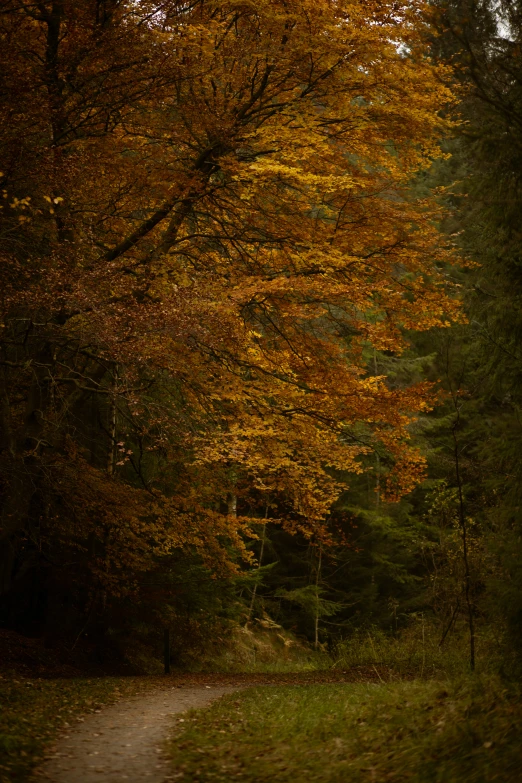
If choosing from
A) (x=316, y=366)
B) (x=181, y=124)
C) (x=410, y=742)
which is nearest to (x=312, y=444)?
(x=316, y=366)

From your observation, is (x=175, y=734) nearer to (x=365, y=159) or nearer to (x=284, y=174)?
(x=284, y=174)

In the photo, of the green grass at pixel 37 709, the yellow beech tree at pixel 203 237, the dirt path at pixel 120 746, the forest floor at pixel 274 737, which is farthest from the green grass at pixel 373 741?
the yellow beech tree at pixel 203 237

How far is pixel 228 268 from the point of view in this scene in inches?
500

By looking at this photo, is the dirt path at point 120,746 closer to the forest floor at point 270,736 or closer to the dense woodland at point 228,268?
the forest floor at point 270,736

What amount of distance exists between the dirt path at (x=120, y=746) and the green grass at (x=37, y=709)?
18cm

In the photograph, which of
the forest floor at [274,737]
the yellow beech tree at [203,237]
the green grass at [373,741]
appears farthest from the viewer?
the yellow beech tree at [203,237]

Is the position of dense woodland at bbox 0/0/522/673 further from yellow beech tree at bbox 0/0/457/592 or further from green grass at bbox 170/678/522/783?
green grass at bbox 170/678/522/783

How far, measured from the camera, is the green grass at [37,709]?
19.0 ft

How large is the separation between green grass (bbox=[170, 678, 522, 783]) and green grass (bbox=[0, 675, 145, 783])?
120 cm

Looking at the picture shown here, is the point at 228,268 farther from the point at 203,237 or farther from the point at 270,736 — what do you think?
the point at 270,736

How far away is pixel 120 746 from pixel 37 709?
1820 millimetres

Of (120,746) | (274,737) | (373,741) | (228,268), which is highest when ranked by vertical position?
(228,268)

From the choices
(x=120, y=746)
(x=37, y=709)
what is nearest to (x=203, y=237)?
(x=37, y=709)

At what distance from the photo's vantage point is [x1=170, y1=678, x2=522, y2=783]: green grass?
198 inches
